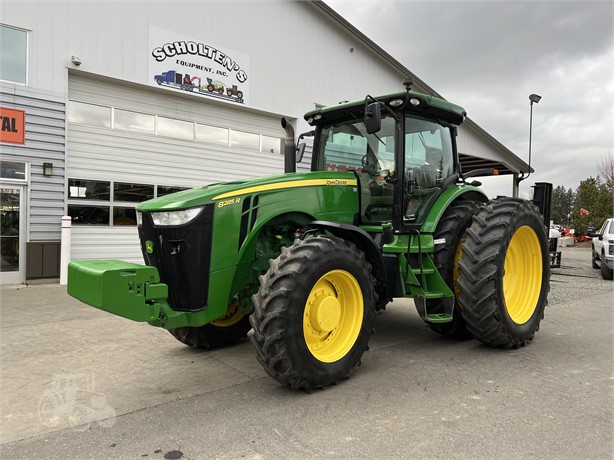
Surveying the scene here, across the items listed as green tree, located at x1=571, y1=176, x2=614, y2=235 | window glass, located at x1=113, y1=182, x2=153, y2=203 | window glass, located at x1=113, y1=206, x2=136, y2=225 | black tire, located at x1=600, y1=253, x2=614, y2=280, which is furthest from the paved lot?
green tree, located at x1=571, y1=176, x2=614, y2=235

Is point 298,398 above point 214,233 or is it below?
below

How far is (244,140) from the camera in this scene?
12.6 m

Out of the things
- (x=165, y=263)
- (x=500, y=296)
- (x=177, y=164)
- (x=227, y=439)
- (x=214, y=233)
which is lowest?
(x=227, y=439)

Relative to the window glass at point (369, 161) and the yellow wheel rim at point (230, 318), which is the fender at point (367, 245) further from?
the yellow wheel rim at point (230, 318)

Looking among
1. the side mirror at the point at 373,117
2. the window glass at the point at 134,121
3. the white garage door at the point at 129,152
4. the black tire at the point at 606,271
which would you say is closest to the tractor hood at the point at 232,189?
the side mirror at the point at 373,117

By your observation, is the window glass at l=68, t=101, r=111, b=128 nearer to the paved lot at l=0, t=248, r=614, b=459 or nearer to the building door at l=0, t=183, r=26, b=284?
the building door at l=0, t=183, r=26, b=284

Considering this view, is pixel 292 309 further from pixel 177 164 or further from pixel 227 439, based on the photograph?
pixel 177 164

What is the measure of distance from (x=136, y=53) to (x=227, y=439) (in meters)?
9.75

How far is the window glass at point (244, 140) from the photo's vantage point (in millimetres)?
12375

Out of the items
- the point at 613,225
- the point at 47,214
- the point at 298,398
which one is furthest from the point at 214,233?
the point at 613,225

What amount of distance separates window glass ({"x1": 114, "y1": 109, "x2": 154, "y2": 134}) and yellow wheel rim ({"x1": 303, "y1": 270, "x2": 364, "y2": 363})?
28.2ft

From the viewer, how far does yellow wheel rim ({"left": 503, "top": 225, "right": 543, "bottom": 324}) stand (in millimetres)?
5046

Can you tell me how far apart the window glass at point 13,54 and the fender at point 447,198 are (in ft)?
28.2

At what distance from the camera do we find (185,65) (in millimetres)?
11070
